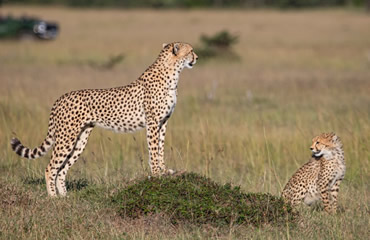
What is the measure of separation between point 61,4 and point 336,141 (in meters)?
56.7

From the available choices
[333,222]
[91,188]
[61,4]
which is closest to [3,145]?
[91,188]

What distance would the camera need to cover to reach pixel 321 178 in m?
7.87

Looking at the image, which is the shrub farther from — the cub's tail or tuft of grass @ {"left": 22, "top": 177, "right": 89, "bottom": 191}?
the cub's tail

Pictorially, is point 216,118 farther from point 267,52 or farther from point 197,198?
point 267,52

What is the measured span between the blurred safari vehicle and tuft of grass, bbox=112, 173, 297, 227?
78.6ft

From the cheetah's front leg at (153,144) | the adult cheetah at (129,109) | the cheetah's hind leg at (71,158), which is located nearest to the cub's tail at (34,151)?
the adult cheetah at (129,109)

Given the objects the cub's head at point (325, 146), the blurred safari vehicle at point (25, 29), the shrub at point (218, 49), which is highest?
the cub's head at point (325, 146)

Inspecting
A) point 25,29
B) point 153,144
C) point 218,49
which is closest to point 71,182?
point 153,144

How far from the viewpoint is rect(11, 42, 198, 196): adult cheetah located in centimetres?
791

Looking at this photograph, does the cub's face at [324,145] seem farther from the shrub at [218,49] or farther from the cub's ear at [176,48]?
Result: the shrub at [218,49]

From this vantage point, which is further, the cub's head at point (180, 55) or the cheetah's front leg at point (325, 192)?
the cub's head at point (180, 55)

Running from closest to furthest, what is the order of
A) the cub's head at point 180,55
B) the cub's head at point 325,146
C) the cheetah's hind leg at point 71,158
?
the cub's head at point 180,55, the cub's head at point 325,146, the cheetah's hind leg at point 71,158

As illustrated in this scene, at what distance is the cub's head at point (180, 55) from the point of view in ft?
26.0

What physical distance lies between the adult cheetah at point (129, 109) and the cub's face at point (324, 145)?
1.64 metres
